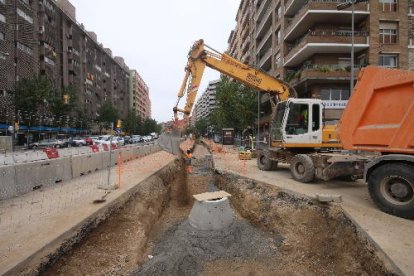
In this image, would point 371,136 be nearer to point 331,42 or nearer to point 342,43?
point 331,42

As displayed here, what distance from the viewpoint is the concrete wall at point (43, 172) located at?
820 cm

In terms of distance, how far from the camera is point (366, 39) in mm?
26125

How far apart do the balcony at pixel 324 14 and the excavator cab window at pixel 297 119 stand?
60.4 ft

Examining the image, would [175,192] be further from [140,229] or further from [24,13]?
[24,13]

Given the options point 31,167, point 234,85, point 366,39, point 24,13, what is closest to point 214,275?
point 31,167

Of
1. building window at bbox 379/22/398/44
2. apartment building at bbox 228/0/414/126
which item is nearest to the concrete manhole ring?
apartment building at bbox 228/0/414/126

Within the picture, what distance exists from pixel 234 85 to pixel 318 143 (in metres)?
28.9

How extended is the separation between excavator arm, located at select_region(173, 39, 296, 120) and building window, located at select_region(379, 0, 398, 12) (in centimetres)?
2043

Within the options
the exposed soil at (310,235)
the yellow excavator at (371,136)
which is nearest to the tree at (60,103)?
the yellow excavator at (371,136)

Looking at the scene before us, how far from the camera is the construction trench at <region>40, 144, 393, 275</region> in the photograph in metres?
5.31

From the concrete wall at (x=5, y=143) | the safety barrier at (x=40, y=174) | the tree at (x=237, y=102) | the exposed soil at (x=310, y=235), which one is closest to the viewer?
the exposed soil at (x=310, y=235)

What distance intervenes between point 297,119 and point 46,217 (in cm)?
891

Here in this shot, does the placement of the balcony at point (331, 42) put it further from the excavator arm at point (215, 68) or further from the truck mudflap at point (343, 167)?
the truck mudflap at point (343, 167)

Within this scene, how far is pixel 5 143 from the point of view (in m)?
32.1
